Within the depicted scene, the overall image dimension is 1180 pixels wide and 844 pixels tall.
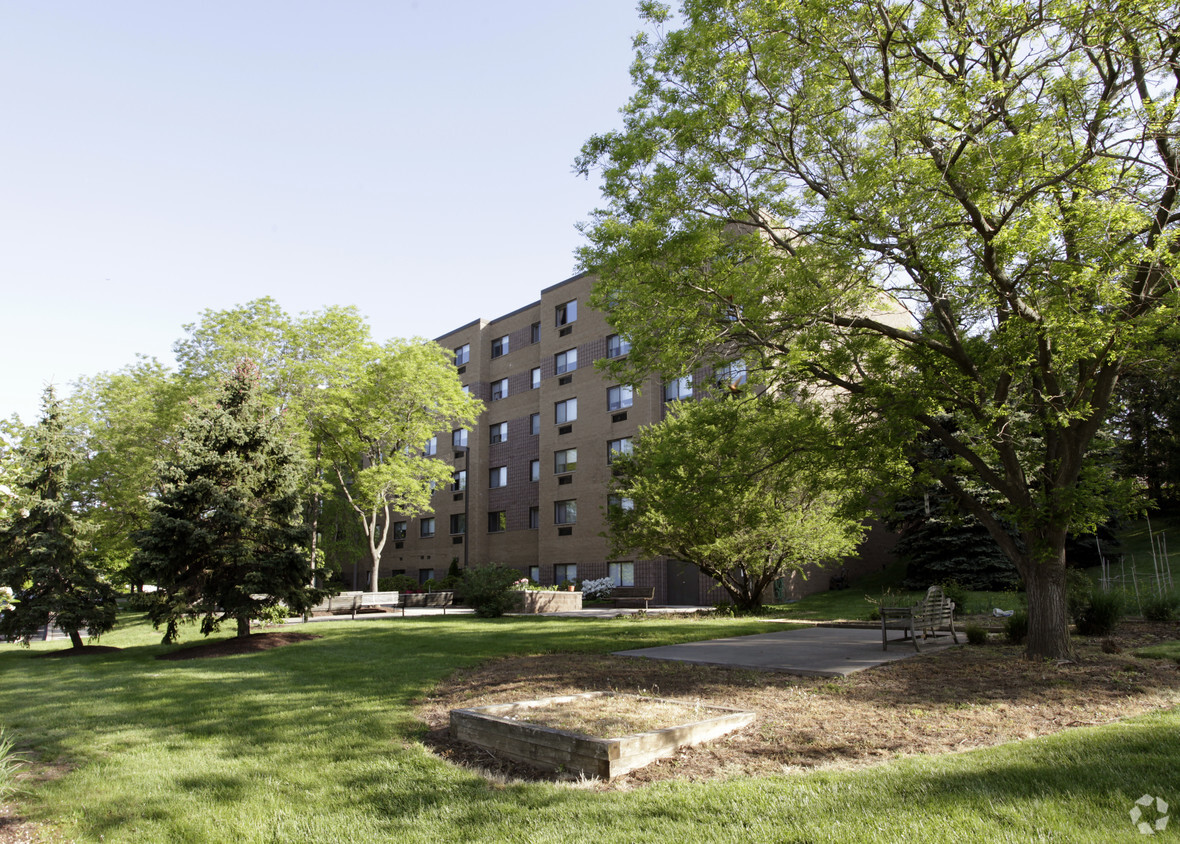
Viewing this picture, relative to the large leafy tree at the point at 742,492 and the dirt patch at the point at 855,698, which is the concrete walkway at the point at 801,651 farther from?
the large leafy tree at the point at 742,492

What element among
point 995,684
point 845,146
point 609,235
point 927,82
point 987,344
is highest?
point 927,82

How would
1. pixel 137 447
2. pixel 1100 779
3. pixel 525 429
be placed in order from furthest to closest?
pixel 525 429 < pixel 137 447 < pixel 1100 779

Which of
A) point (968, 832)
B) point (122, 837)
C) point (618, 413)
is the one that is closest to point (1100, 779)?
point (968, 832)

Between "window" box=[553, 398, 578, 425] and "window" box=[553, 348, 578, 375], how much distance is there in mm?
1774

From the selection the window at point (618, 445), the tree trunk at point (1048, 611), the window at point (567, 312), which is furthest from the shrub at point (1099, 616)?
the window at point (567, 312)

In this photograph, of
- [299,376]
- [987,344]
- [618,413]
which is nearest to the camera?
[987,344]

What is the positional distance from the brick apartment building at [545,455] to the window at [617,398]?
59mm

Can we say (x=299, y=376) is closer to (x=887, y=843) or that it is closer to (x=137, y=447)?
(x=137, y=447)

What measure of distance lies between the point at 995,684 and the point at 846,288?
5.61 metres

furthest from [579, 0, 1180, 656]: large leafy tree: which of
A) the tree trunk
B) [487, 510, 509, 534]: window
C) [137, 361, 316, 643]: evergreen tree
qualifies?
[487, 510, 509, 534]: window

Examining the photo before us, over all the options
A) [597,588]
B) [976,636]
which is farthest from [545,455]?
[976,636]

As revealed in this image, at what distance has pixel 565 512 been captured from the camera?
3847 cm

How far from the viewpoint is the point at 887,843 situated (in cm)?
383

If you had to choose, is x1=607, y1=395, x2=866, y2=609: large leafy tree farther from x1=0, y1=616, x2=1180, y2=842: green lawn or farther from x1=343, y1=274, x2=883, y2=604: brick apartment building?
x1=0, y1=616, x2=1180, y2=842: green lawn
